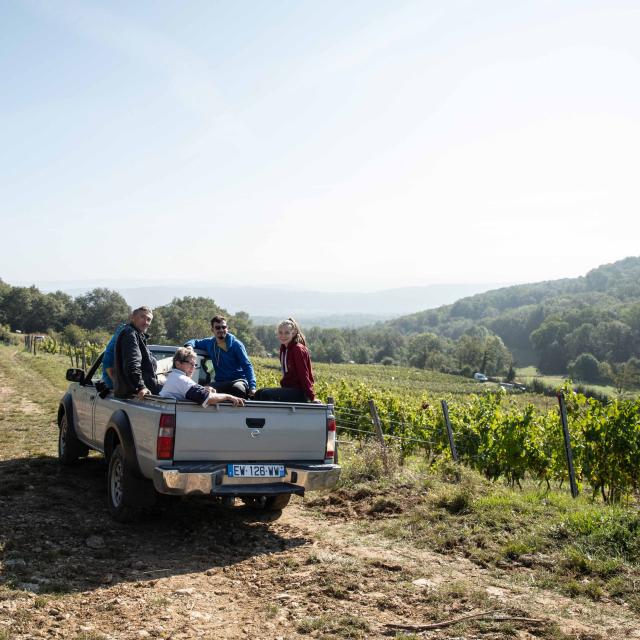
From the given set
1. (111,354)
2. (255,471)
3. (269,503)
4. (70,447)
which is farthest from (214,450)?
(70,447)

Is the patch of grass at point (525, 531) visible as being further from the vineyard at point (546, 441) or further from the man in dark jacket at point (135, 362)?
the vineyard at point (546, 441)

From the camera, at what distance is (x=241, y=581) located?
16.5 ft

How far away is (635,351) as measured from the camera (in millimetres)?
148000

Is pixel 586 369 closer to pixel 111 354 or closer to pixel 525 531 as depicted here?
pixel 525 531

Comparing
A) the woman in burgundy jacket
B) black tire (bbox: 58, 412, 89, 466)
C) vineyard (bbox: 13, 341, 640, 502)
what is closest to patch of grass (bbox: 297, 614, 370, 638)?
the woman in burgundy jacket

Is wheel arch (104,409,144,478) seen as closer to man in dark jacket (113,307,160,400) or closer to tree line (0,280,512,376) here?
man in dark jacket (113,307,160,400)

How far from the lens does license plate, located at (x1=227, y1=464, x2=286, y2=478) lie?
222 inches

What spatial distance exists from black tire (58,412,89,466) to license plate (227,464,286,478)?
3.56m

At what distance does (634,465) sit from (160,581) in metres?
8.00

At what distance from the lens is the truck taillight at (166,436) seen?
17.9 ft

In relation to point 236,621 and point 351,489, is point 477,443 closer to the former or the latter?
point 351,489

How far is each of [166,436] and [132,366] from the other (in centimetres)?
145

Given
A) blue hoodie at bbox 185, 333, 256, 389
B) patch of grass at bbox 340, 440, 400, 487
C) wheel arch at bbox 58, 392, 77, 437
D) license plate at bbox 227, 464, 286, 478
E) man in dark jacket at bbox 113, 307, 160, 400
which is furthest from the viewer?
wheel arch at bbox 58, 392, 77, 437

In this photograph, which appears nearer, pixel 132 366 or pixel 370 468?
pixel 132 366
